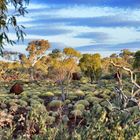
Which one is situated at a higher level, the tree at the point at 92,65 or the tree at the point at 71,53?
the tree at the point at 71,53

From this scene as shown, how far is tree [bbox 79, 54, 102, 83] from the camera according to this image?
51.3m

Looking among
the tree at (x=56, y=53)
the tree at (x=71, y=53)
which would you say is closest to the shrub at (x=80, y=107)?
the tree at (x=71, y=53)

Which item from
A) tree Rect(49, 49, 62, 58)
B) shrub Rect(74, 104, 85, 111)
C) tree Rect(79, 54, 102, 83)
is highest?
tree Rect(49, 49, 62, 58)

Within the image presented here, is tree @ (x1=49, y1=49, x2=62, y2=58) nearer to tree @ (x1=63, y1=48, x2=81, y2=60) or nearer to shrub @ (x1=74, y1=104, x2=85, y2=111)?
tree @ (x1=63, y1=48, x2=81, y2=60)

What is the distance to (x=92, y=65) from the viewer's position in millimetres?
51594

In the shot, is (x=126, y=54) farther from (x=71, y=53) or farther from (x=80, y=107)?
(x=80, y=107)

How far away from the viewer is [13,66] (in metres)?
67.1

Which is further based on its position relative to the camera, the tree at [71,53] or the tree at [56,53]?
the tree at [56,53]

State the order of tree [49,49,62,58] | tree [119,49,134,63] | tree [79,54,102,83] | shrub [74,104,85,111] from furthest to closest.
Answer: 1. tree [119,49,134,63]
2. tree [49,49,62,58]
3. tree [79,54,102,83]
4. shrub [74,104,85,111]

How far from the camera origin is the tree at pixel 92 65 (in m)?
51.3

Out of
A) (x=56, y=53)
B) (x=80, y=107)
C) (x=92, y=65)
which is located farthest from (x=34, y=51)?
(x=80, y=107)

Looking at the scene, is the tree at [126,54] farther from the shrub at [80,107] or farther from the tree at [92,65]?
the shrub at [80,107]

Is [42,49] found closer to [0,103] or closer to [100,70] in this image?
[100,70]

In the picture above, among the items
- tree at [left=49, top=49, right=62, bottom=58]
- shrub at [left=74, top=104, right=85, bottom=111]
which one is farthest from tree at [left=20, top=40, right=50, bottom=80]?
shrub at [left=74, top=104, right=85, bottom=111]
